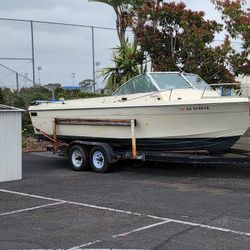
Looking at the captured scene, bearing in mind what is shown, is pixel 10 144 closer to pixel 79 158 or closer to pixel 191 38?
pixel 79 158

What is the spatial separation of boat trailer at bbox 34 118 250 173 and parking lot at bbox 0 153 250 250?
0.36 meters

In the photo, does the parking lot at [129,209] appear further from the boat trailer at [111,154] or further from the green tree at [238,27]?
the green tree at [238,27]

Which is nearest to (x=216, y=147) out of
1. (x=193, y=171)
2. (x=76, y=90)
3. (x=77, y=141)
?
(x=193, y=171)

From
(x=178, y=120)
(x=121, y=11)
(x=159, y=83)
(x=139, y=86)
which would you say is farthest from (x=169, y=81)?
(x=121, y=11)

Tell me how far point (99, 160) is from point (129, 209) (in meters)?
4.52

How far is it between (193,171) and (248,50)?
4698 mm

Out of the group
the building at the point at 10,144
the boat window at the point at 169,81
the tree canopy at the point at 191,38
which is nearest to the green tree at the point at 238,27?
the tree canopy at the point at 191,38

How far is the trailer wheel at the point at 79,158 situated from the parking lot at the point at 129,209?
0.35 meters

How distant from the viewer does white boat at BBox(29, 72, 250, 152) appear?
1078 cm

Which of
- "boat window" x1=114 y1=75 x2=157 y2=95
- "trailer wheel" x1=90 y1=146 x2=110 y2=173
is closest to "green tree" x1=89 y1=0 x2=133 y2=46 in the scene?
"boat window" x1=114 y1=75 x2=157 y2=95

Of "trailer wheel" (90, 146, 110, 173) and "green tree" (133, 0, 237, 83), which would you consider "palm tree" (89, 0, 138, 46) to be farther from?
"trailer wheel" (90, 146, 110, 173)

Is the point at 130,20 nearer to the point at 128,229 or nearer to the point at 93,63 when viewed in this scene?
the point at 93,63

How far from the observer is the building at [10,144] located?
37.8 ft

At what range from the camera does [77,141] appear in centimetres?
1319
